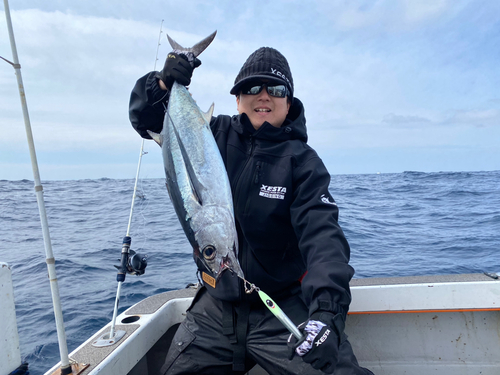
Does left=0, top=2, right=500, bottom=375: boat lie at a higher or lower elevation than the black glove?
lower

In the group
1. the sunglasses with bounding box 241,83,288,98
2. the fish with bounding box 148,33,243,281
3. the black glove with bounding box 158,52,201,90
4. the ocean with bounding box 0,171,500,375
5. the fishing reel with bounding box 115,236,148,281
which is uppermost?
the black glove with bounding box 158,52,201,90

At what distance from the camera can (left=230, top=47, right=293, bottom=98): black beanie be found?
2.21m

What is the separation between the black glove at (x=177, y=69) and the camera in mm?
2031

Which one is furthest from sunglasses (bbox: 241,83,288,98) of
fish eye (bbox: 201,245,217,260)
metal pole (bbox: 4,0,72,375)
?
metal pole (bbox: 4,0,72,375)

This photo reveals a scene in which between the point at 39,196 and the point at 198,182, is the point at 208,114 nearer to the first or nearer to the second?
the point at 198,182

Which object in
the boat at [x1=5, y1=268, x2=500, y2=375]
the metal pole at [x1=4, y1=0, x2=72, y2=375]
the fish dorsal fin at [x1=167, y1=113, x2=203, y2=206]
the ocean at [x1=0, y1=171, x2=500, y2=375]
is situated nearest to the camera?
the fish dorsal fin at [x1=167, y1=113, x2=203, y2=206]

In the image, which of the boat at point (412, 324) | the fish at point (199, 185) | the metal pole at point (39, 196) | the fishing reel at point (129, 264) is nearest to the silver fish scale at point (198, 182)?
the fish at point (199, 185)

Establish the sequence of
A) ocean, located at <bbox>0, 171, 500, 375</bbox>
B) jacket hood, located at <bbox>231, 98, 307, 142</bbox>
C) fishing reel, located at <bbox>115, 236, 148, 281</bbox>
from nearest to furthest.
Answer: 1. jacket hood, located at <bbox>231, 98, 307, 142</bbox>
2. fishing reel, located at <bbox>115, 236, 148, 281</bbox>
3. ocean, located at <bbox>0, 171, 500, 375</bbox>

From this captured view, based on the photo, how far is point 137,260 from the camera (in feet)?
8.13

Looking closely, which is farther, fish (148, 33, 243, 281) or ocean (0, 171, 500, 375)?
ocean (0, 171, 500, 375)

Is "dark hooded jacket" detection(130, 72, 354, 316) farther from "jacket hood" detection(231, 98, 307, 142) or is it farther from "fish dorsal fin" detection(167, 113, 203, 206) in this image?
"fish dorsal fin" detection(167, 113, 203, 206)

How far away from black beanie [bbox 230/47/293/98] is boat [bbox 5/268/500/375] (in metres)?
1.82

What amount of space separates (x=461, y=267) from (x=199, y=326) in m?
6.34

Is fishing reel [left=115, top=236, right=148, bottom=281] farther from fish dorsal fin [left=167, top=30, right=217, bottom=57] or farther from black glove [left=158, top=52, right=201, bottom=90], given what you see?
fish dorsal fin [left=167, top=30, right=217, bottom=57]
